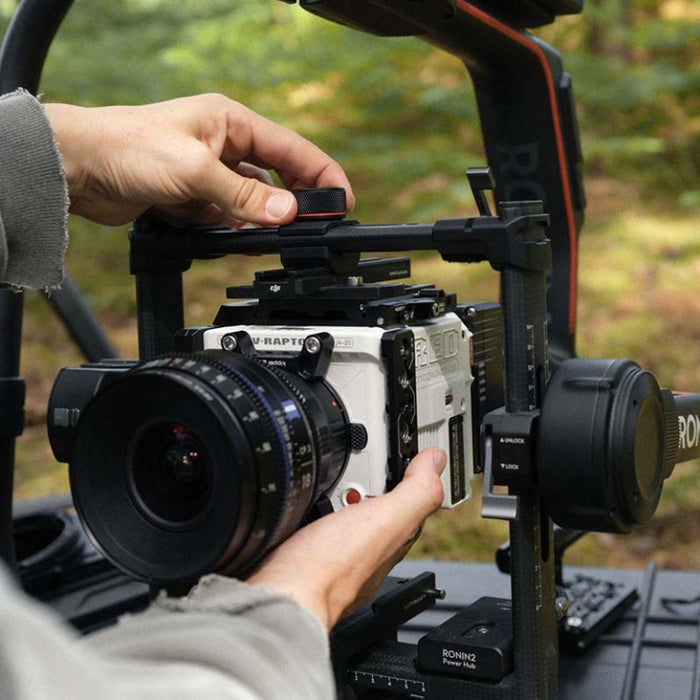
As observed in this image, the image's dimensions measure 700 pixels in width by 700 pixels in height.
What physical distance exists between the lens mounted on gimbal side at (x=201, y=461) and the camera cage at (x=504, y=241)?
0.16 m

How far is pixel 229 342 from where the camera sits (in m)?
0.97

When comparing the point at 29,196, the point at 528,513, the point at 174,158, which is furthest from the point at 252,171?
the point at 528,513

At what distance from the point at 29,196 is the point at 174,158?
146mm

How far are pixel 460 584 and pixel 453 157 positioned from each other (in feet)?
6.05

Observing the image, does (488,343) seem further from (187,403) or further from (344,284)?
(187,403)

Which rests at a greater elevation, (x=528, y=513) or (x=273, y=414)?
(x=273, y=414)

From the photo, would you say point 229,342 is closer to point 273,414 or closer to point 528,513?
point 273,414

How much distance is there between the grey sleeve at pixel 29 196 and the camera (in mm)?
953

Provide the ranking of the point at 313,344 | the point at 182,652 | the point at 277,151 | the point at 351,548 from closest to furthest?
1. the point at 182,652
2. the point at 351,548
3. the point at 313,344
4. the point at 277,151

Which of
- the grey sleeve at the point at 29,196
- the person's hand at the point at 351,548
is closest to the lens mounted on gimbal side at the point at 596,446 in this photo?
the person's hand at the point at 351,548

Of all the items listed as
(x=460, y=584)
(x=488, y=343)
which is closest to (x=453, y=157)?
(x=460, y=584)

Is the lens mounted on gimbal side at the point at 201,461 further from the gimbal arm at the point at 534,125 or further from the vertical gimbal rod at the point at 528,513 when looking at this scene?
the gimbal arm at the point at 534,125

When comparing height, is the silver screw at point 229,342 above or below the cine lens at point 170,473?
above

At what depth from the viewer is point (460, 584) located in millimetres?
1441
